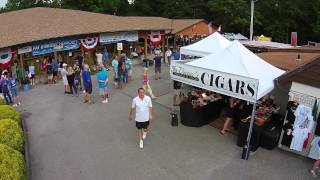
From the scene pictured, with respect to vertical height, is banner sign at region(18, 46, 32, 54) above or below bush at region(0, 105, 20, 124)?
above

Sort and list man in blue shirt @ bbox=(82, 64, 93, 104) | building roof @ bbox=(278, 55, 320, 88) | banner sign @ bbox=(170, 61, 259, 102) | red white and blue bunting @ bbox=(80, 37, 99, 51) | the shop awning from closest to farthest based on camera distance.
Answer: building roof @ bbox=(278, 55, 320, 88)
banner sign @ bbox=(170, 61, 259, 102)
the shop awning
man in blue shirt @ bbox=(82, 64, 93, 104)
red white and blue bunting @ bbox=(80, 37, 99, 51)

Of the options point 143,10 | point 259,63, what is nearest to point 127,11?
point 143,10

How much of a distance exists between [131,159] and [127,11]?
149 feet

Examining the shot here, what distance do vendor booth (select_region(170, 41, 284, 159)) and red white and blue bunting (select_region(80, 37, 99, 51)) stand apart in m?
11.2

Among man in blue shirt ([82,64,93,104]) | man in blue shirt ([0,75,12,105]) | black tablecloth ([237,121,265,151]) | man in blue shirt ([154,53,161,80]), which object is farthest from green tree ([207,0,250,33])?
black tablecloth ([237,121,265,151])

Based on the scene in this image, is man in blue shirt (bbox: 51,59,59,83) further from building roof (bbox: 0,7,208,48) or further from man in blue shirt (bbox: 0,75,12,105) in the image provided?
man in blue shirt (bbox: 0,75,12,105)

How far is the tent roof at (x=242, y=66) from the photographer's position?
356 inches

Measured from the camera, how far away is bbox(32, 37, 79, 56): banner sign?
57.2 feet

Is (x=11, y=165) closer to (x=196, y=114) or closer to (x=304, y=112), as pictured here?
(x=196, y=114)

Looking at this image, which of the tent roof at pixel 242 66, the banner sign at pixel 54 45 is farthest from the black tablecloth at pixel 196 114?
the banner sign at pixel 54 45

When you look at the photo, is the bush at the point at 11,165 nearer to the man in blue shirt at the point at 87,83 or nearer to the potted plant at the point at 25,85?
the man in blue shirt at the point at 87,83

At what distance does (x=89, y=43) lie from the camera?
66.9 ft

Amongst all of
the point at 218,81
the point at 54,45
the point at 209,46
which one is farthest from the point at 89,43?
the point at 218,81

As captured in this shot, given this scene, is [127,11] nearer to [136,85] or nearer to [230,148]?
[136,85]
